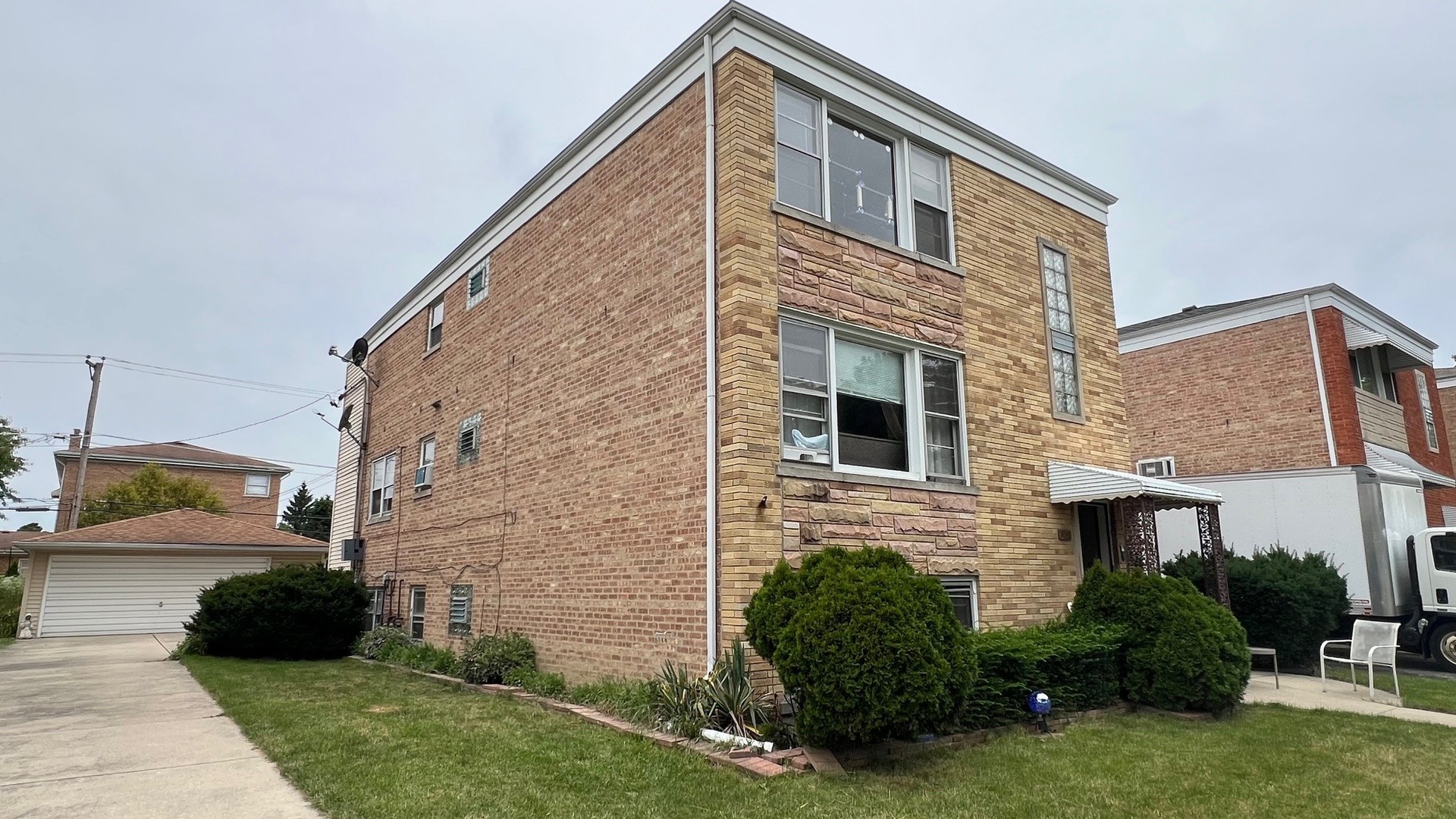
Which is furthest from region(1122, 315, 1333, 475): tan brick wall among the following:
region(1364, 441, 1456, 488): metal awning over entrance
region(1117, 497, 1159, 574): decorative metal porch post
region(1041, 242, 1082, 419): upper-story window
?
region(1117, 497, 1159, 574): decorative metal porch post

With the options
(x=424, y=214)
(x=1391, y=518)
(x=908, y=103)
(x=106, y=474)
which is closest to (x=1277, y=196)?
(x=1391, y=518)

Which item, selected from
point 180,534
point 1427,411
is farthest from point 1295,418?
point 180,534

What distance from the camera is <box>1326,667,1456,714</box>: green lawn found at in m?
9.44

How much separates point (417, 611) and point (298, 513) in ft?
183

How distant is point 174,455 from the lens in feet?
147

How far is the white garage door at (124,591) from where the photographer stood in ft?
78.2

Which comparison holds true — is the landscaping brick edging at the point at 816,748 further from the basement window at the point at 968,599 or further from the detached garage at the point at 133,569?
the detached garage at the point at 133,569

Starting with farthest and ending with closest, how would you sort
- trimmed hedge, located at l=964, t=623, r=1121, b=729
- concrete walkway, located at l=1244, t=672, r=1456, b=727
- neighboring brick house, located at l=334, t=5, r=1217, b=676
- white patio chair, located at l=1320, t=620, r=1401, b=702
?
white patio chair, located at l=1320, t=620, r=1401, b=702
concrete walkway, located at l=1244, t=672, r=1456, b=727
neighboring brick house, located at l=334, t=5, r=1217, b=676
trimmed hedge, located at l=964, t=623, r=1121, b=729

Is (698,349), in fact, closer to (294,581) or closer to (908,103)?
(908,103)

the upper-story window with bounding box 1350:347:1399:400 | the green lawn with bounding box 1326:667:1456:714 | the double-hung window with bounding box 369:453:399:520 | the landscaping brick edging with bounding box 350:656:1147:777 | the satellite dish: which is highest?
the satellite dish

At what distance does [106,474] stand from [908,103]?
4793cm

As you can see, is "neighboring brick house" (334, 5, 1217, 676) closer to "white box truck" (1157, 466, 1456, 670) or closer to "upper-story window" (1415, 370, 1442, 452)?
"white box truck" (1157, 466, 1456, 670)

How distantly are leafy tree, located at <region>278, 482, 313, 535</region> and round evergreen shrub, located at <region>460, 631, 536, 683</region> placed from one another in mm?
57932

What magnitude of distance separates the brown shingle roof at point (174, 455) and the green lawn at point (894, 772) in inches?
1653
